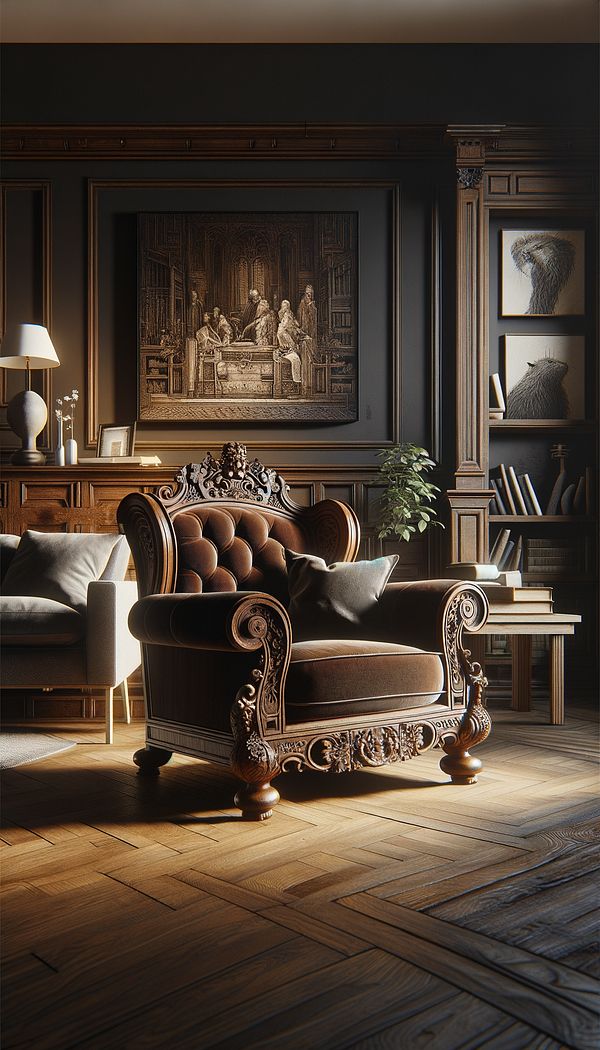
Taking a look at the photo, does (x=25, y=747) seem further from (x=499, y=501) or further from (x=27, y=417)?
(x=499, y=501)

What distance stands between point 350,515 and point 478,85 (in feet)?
9.63

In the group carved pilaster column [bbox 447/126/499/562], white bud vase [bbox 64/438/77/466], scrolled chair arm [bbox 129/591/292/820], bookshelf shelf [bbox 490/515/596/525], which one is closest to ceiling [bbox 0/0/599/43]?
carved pilaster column [bbox 447/126/499/562]

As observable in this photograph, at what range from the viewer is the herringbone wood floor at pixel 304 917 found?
1252 millimetres

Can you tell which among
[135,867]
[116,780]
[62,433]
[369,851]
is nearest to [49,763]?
[116,780]

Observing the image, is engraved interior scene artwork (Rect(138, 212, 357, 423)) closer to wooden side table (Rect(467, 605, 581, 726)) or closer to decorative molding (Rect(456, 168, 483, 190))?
decorative molding (Rect(456, 168, 483, 190))

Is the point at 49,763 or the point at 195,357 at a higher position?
the point at 195,357

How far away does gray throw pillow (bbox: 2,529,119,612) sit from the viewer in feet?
12.2

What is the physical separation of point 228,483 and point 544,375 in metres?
2.37

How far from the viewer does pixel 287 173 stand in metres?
4.68

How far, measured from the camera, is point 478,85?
4.73 m

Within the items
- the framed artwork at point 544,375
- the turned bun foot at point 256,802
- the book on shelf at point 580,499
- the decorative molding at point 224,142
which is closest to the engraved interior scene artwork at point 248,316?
the decorative molding at point 224,142

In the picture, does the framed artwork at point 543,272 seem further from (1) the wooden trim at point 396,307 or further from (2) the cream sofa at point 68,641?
(2) the cream sofa at point 68,641

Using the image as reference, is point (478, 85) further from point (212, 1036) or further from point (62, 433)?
point (212, 1036)

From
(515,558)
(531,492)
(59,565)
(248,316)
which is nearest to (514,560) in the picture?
(515,558)
